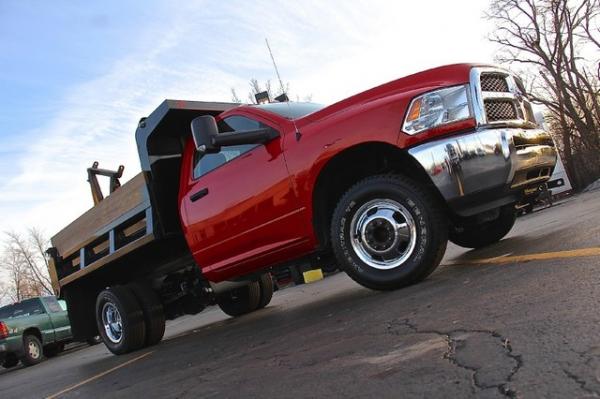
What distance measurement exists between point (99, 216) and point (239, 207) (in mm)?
2400

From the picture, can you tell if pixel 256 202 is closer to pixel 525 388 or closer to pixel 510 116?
pixel 510 116

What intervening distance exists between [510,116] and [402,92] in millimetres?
959

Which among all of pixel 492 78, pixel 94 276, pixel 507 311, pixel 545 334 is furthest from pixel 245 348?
pixel 94 276

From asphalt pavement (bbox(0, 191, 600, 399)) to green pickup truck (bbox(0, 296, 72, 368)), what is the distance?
9.17 m

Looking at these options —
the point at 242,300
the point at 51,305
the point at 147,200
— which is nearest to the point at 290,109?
the point at 147,200

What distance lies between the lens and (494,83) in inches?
176

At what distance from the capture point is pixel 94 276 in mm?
7398

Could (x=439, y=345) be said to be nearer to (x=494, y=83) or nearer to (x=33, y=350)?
(x=494, y=83)

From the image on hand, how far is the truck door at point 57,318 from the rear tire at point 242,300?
28.0 feet

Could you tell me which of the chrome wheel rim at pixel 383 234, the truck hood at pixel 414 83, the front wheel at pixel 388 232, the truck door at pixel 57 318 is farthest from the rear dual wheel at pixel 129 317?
the truck door at pixel 57 318

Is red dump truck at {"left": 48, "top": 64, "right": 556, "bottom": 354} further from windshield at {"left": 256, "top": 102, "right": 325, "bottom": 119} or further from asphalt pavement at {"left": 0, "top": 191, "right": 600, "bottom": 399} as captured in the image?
asphalt pavement at {"left": 0, "top": 191, "right": 600, "bottom": 399}

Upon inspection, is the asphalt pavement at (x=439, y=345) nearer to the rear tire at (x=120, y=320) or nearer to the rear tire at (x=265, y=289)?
the rear tire at (x=120, y=320)

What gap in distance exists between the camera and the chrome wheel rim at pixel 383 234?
4.27m

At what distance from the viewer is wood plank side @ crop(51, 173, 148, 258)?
618cm
